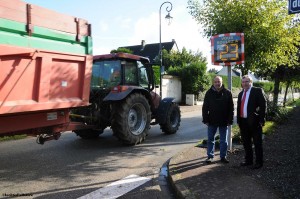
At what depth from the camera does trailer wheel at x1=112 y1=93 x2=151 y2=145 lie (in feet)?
26.7

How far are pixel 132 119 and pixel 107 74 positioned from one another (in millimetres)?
1365

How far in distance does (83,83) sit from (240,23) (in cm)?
547

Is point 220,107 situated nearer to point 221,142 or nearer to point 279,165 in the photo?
point 221,142

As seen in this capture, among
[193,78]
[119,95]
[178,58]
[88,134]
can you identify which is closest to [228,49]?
[119,95]

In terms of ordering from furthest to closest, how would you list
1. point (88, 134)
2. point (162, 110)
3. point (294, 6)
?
1. point (162, 110)
2. point (88, 134)
3. point (294, 6)

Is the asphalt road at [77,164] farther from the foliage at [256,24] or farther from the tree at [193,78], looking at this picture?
the tree at [193,78]

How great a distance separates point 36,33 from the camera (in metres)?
Result: 5.38

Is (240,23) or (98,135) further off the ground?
Answer: (240,23)

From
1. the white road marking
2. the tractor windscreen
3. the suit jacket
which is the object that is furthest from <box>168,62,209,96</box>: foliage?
the white road marking

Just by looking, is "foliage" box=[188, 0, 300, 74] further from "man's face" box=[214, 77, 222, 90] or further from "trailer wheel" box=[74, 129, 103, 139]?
"trailer wheel" box=[74, 129, 103, 139]

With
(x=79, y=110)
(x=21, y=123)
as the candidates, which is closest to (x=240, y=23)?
(x=79, y=110)

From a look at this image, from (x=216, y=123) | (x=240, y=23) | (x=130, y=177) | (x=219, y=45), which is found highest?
(x=240, y=23)

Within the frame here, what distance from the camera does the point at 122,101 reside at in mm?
8281

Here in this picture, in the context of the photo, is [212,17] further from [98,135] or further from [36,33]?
[36,33]
